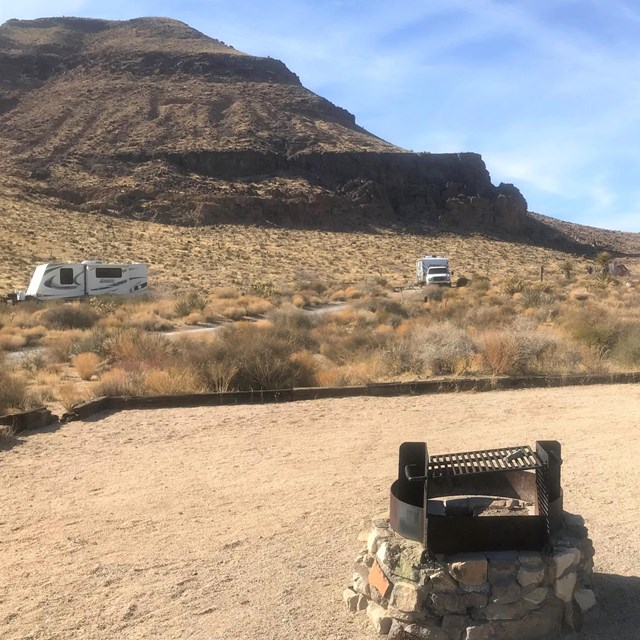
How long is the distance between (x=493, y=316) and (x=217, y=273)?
1149 inches

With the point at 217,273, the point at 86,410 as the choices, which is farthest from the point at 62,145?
the point at 86,410

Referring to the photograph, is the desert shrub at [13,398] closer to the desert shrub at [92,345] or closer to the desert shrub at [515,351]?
the desert shrub at [92,345]

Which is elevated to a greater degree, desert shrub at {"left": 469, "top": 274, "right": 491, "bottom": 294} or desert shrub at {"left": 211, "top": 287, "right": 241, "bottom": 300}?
desert shrub at {"left": 469, "top": 274, "right": 491, "bottom": 294}

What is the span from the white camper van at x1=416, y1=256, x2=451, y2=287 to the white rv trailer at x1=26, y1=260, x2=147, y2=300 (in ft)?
55.3

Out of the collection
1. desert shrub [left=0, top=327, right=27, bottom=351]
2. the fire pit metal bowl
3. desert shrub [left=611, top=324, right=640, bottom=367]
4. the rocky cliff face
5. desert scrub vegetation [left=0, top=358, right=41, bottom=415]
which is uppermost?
the rocky cliff face

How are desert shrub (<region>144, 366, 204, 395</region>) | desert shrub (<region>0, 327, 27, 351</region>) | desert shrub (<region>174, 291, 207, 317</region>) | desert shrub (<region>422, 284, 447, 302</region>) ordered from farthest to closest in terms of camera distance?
desert shrub (<region>422, 284, 447, 302</region>), desert shrub (<region>174, 291, 207, 317</region>), desert shrub (<region>0, 327, 27, 351</region>), desert shrub (<region>144, 366, 204, 395</region>)

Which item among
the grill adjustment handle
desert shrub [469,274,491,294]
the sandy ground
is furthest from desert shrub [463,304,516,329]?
the grill adjustment handle

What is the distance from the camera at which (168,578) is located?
469 centimetres

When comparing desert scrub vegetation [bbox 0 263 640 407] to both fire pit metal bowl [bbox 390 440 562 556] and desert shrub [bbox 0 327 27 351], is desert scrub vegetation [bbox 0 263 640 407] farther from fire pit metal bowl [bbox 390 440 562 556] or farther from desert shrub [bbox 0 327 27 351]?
fire pit metal bowl [bbox 390 440 562 556]

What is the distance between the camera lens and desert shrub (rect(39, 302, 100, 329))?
23.5 meters

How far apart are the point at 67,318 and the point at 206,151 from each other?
187ft

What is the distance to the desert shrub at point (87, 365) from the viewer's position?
44.7ft

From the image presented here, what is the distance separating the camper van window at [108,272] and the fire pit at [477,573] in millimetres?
30725

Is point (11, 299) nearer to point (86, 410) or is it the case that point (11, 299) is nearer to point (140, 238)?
point (86, 410)
